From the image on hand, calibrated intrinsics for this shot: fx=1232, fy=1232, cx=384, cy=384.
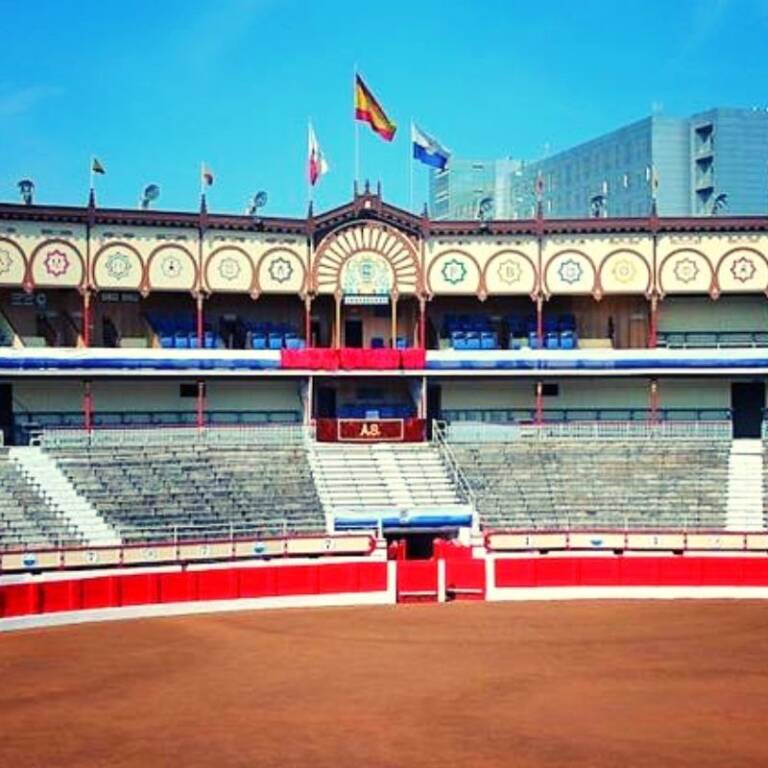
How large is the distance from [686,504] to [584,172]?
115 meters

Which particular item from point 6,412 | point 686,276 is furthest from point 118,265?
point 686,276

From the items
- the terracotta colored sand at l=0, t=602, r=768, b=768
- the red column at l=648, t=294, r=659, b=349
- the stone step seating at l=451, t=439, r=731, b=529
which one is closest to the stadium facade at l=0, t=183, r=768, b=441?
the red column at l=648, t=294, r=659, b=349

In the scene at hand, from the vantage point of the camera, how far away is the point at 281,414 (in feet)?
186

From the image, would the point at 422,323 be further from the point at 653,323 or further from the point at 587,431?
the point at 653,323

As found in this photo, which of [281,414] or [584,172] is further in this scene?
[584,172]

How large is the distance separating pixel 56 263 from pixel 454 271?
1757 cm

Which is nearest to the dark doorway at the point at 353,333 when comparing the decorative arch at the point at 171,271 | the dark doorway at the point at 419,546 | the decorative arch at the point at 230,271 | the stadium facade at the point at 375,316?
the stadium facade at the point at 375,316

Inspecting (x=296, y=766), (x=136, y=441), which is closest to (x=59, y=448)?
(x=136, y=441)

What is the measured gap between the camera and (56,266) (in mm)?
52469

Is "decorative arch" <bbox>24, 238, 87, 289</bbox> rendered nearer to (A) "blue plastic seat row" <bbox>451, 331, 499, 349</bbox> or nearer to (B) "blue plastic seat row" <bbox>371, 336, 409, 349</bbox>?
(B) "blue plastic seat row" <bbox>371, 336, 409, 349</bbox>

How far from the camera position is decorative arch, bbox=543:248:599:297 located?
5622cm

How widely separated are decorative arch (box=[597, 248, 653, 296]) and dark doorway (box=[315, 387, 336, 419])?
43.5ft

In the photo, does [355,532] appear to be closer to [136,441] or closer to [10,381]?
[136,441]

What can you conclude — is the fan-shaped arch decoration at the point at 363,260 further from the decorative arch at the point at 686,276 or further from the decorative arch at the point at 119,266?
the decorative arch at the point at 686,276
